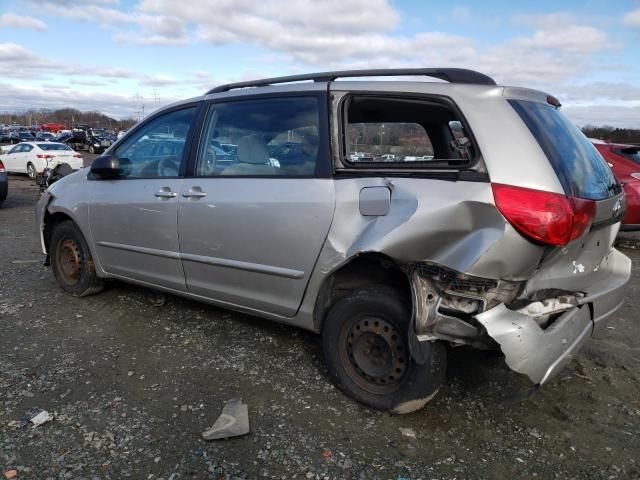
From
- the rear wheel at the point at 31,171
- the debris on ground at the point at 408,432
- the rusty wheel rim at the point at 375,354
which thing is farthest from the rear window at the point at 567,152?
the rear wheel at the point at 31,171

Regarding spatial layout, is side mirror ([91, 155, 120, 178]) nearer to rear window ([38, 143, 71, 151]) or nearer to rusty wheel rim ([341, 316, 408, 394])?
rusty wheel rim ([341, 316, 408, 394])

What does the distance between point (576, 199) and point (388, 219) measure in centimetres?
91

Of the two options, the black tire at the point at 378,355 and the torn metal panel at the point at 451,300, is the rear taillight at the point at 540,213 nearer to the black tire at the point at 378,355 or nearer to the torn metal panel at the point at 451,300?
the torn metal panel at the point at 451,300

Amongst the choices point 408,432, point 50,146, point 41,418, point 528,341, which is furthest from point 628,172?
point 50,146

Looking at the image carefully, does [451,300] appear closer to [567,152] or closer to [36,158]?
[567,152]

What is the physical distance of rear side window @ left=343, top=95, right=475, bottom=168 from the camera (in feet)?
8.94

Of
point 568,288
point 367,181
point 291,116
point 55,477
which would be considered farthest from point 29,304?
point 568,288

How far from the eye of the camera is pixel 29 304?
4.60 metres

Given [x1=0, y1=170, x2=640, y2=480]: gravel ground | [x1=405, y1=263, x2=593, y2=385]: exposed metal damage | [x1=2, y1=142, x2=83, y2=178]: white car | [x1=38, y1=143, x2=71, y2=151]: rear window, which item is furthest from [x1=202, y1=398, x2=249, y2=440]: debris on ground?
[x1=38, y1=143, x2=71, y2=151]: rear window

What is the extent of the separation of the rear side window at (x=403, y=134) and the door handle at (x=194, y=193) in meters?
1.11

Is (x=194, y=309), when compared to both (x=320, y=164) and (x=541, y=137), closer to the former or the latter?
(x=320, y=164)

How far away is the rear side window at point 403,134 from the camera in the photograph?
8.94 feet

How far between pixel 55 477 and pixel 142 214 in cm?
203

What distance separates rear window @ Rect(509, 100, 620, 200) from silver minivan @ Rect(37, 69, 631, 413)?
0.01 m
